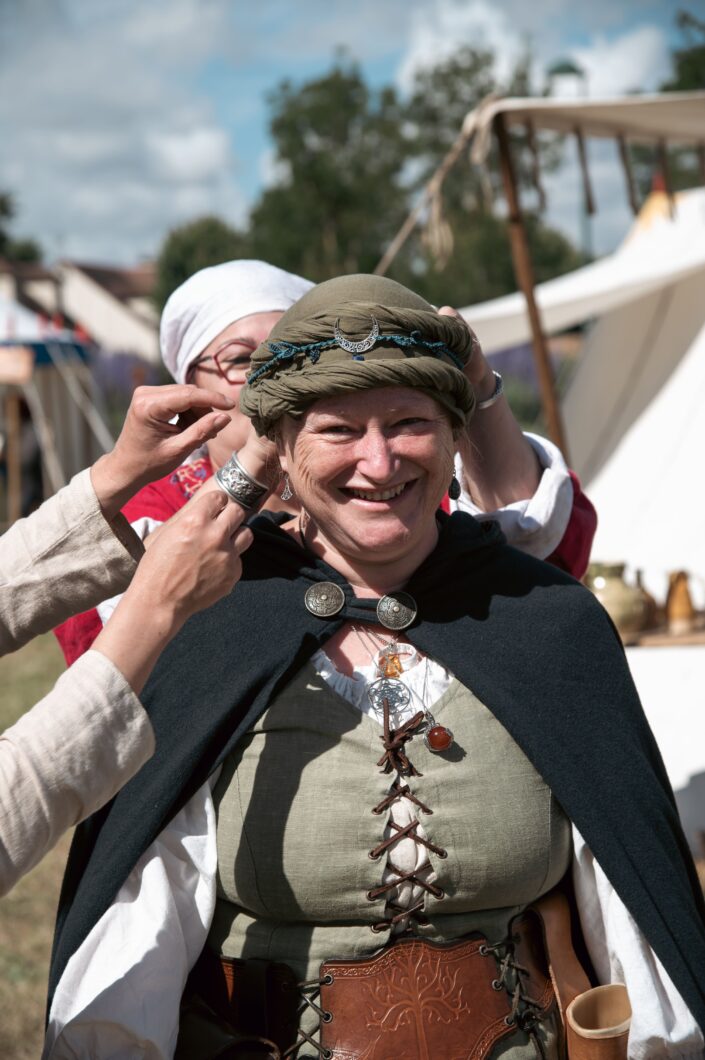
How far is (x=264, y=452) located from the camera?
2023 millimetres

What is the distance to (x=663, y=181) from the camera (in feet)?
20.9

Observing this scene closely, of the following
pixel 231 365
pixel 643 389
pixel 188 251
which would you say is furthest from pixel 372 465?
pixel 188 251

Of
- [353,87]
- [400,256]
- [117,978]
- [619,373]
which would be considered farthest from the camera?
[353,87]

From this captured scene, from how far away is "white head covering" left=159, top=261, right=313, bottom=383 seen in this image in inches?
105

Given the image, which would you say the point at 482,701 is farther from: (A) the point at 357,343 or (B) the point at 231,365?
(B) the point at 231,365

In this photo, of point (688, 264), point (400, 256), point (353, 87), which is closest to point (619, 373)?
point (688, 264)

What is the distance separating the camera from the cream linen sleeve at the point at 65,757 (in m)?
1.48

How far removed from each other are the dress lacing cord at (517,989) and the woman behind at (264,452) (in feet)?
2.64

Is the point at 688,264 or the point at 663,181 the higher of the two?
the point at 663,181

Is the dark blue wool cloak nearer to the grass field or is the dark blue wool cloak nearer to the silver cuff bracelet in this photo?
the silver cuff bracelet

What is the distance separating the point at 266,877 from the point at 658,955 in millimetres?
672

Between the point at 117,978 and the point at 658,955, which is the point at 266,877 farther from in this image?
the point at 658,955

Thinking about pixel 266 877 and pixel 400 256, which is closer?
pixel 266 877

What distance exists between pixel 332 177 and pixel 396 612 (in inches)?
1511
